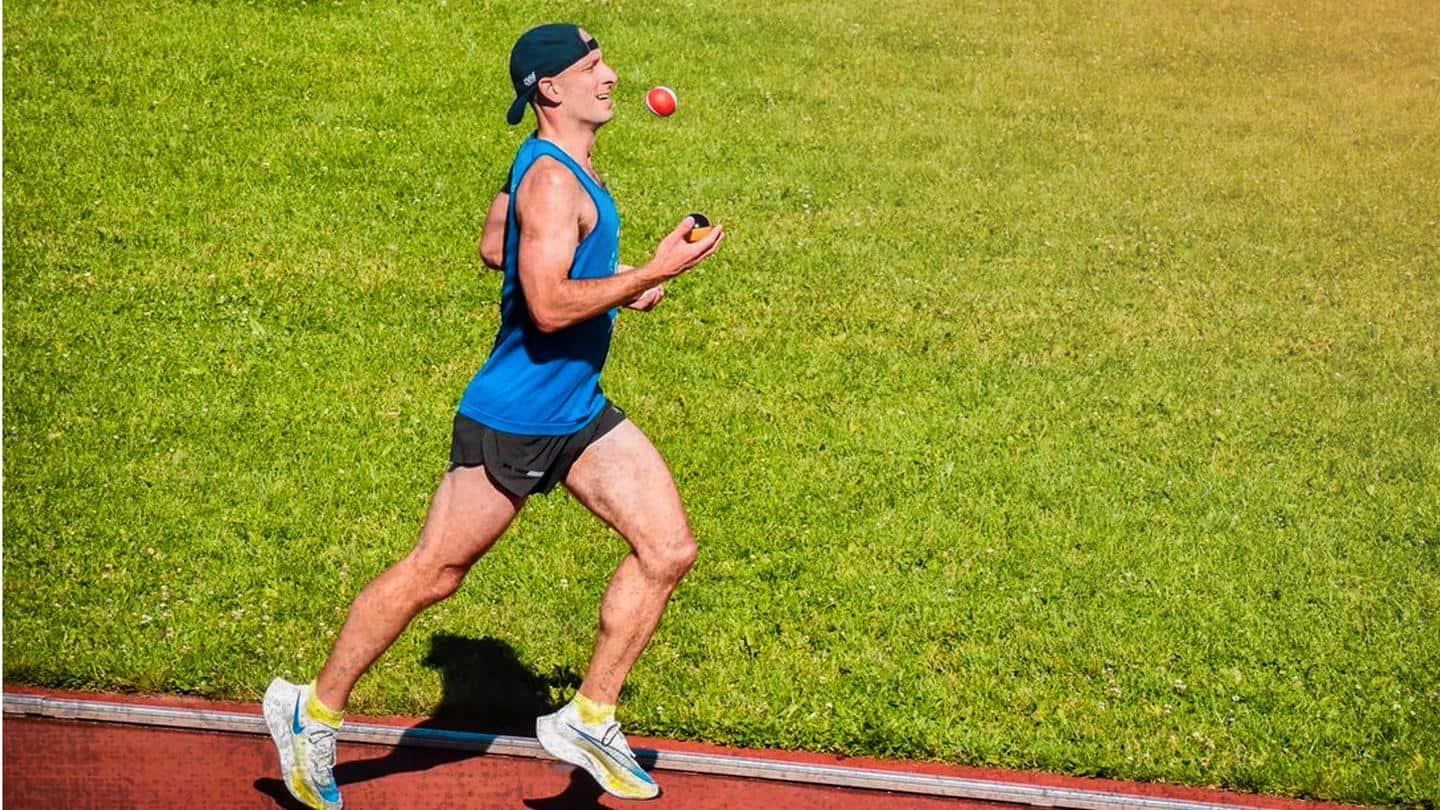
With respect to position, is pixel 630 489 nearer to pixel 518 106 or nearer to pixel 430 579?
pixel 430 579

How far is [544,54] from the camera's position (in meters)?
5.68

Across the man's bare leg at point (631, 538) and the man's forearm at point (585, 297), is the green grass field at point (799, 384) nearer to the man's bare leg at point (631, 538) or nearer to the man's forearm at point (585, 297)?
the man's bare leg at point (631, 538)

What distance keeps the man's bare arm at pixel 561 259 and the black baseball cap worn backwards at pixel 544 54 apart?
0.36 meters

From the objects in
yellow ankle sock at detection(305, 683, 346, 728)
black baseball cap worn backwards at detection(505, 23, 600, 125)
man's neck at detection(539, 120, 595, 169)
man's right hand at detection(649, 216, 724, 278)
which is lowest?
yellow ankle sock at detection(305, 683, 346, 728)

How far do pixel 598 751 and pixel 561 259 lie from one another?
1742mm

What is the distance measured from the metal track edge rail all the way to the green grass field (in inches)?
13.6

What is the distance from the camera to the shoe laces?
5.88 meters

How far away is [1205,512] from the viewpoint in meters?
9.05

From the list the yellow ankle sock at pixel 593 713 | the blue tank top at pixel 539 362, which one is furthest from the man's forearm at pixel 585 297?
the yellow ankle sock at pixel 593 713

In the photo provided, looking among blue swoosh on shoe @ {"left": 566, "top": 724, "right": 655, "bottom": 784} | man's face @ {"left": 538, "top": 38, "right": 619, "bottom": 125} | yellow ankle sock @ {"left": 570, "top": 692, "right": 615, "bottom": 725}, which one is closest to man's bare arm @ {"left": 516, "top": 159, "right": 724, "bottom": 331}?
man's face @ {"left": 538, "top": 38, "right": 619, "bottom": 125}

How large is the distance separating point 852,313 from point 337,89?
560 centimetres

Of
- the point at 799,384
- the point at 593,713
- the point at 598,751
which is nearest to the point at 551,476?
the point at 593,713

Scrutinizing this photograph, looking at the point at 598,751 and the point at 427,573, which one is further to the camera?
the point at 598,751

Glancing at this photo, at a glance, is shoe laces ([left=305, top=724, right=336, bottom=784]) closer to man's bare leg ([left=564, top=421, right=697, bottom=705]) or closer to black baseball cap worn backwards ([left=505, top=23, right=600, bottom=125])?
man's bare leg ([left=564, top=421, right=697, bottom=705])
